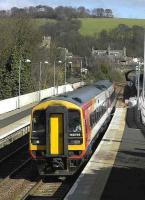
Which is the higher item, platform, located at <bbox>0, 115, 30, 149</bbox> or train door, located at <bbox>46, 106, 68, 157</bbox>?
train door, located at <bbox>46, 106, 68, 157</bbox>

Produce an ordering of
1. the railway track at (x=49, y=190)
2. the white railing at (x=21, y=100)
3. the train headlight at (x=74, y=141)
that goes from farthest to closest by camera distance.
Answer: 1. the white railing at (x=21, y=100)
2. the train headlight at (x=74, y=141)
3. the railway track at (x=49, y=190)

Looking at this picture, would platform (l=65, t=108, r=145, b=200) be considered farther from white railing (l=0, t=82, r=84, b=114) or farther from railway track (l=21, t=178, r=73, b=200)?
white railing (l=0, t=82, r=84, b=114)

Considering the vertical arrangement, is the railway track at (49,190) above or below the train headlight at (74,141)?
below

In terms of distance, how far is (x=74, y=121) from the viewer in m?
17.7

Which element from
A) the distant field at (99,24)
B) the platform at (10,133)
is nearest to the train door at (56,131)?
the platform at (10,133)

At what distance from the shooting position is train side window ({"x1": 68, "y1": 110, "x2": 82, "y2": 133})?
57.6ft

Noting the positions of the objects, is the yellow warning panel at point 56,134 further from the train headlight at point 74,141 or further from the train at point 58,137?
the train headlight at point 74,141

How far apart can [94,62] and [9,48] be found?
56.9 metres

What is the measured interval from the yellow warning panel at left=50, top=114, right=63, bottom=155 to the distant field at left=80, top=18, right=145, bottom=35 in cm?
13613

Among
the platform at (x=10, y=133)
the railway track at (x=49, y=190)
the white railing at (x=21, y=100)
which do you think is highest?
the railway track at (x=49, y=190)

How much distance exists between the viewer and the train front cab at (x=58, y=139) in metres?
17.2

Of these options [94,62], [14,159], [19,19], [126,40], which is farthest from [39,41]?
[126,40]

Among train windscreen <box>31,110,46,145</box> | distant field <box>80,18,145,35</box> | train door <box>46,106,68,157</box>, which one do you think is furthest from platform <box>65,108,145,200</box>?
distant field <box>80,18,145,35</box>

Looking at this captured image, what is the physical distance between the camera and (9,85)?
61.3 m
